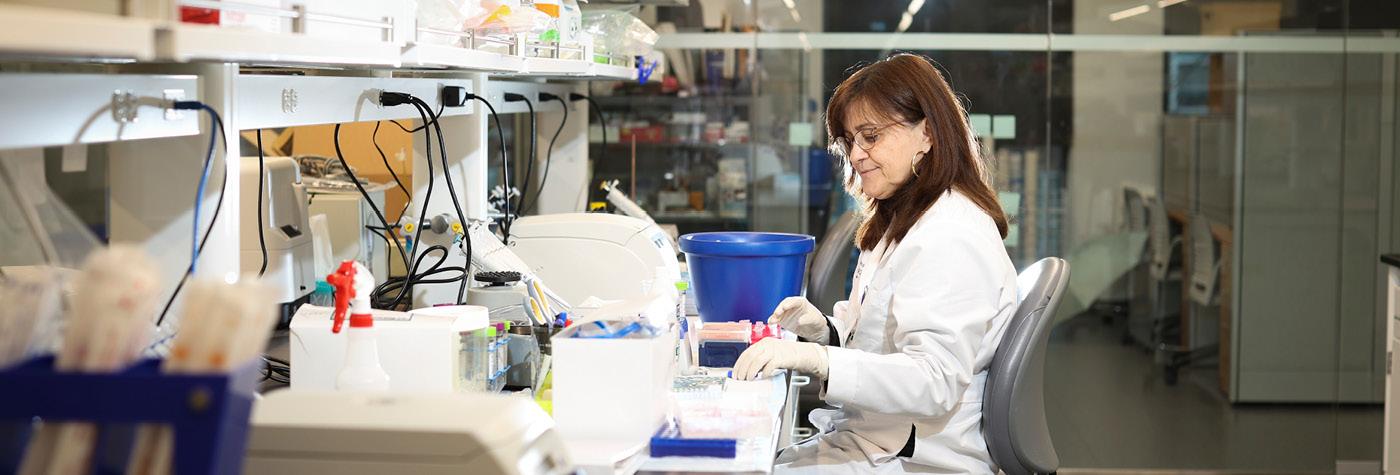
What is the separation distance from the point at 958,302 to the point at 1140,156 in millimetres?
2960

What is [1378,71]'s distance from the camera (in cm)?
432

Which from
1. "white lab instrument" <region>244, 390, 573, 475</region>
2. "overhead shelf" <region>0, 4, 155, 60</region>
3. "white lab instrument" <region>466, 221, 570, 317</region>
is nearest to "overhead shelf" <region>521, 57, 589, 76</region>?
"white lab instrument" <region>466, 221, 570, 317</region>

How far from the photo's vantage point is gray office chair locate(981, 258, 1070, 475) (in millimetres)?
2057

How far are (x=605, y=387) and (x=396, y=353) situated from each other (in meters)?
0.28

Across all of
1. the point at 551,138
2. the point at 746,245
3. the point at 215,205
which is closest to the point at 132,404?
the point at 215,205

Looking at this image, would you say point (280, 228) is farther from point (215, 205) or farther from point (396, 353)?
point (215, 205)

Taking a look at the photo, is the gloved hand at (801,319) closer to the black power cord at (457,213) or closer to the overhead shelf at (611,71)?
the black power cord at (457,213)

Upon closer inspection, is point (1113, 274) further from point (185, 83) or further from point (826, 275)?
point (185, 83)

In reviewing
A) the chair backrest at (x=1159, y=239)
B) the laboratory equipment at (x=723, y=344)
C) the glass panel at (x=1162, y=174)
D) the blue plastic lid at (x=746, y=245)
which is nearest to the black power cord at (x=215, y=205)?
the laboratory equipment at (x=723, y=344)

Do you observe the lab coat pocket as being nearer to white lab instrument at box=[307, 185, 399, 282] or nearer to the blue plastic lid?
the blue plastic lid

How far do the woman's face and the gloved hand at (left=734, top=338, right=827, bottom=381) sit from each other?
369 mm

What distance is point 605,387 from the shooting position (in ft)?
5.47

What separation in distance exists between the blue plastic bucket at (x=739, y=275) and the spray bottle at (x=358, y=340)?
1.18 metres

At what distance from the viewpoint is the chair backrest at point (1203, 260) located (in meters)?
4.58
